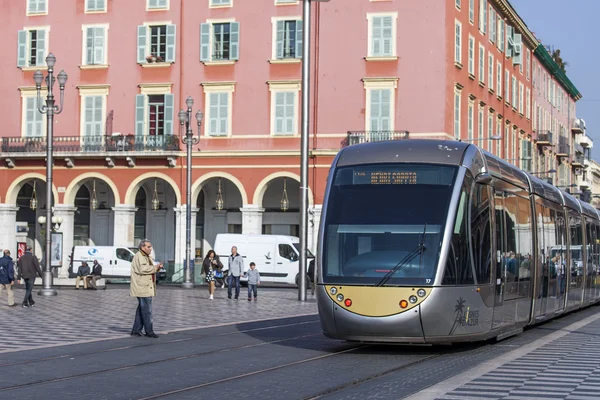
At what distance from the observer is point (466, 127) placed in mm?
55531

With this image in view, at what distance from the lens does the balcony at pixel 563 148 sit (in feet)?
290

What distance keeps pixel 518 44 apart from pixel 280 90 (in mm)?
22384

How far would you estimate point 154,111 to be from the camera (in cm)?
5425

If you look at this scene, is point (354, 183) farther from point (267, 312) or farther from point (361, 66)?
point (361, 66)

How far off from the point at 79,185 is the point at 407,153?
4058cm

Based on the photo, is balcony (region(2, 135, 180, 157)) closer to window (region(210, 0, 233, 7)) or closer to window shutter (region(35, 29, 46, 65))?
window shutter (region(35, 29, 46, 65))

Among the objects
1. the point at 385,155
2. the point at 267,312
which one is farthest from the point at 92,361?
the point at 267,312

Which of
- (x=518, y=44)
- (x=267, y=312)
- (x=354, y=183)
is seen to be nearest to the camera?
(x=354, y=183)

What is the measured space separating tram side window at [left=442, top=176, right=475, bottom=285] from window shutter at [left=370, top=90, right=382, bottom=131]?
34.5m

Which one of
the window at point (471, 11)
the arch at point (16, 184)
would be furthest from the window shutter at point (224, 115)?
the window at point (471, 11)

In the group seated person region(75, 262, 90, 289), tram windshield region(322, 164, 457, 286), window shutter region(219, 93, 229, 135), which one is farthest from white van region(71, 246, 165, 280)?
tram windshield region(322, 164, 457, 286)

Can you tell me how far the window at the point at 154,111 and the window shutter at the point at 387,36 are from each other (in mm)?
10455

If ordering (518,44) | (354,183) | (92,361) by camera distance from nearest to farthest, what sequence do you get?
(92,361) < (354,183) < (518,44)

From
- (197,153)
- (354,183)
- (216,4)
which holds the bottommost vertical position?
(354,183)
